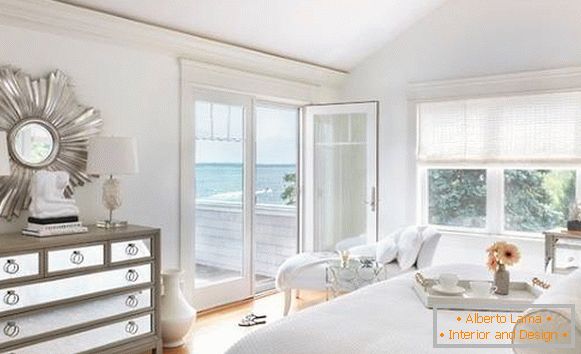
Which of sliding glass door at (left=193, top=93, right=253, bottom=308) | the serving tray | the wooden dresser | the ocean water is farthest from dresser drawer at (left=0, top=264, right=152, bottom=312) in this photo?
the serving tray

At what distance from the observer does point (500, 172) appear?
493 centimetres

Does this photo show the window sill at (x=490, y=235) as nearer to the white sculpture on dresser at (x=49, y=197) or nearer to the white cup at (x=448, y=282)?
the white cup at (x=448, y=282)

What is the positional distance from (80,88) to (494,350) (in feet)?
9.99

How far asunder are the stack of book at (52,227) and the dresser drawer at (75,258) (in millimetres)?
145

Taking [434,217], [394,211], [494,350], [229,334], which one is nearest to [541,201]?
[434,217]

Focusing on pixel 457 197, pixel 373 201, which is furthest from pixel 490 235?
pixel 373 201

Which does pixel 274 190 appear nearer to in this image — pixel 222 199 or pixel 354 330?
pixel 222 199

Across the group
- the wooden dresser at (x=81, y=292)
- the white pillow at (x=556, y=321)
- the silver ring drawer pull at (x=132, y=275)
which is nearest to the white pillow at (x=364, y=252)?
the wooden dresser at (x=81, y=292)

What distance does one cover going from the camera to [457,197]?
520cm

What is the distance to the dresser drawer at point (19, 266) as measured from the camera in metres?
2.75

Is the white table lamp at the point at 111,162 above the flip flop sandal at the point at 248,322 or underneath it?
above

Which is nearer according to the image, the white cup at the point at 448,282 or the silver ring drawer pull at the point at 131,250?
the white cup at the point at 448,282

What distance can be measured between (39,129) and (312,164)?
278cm

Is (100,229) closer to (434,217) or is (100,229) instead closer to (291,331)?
(291,331)
